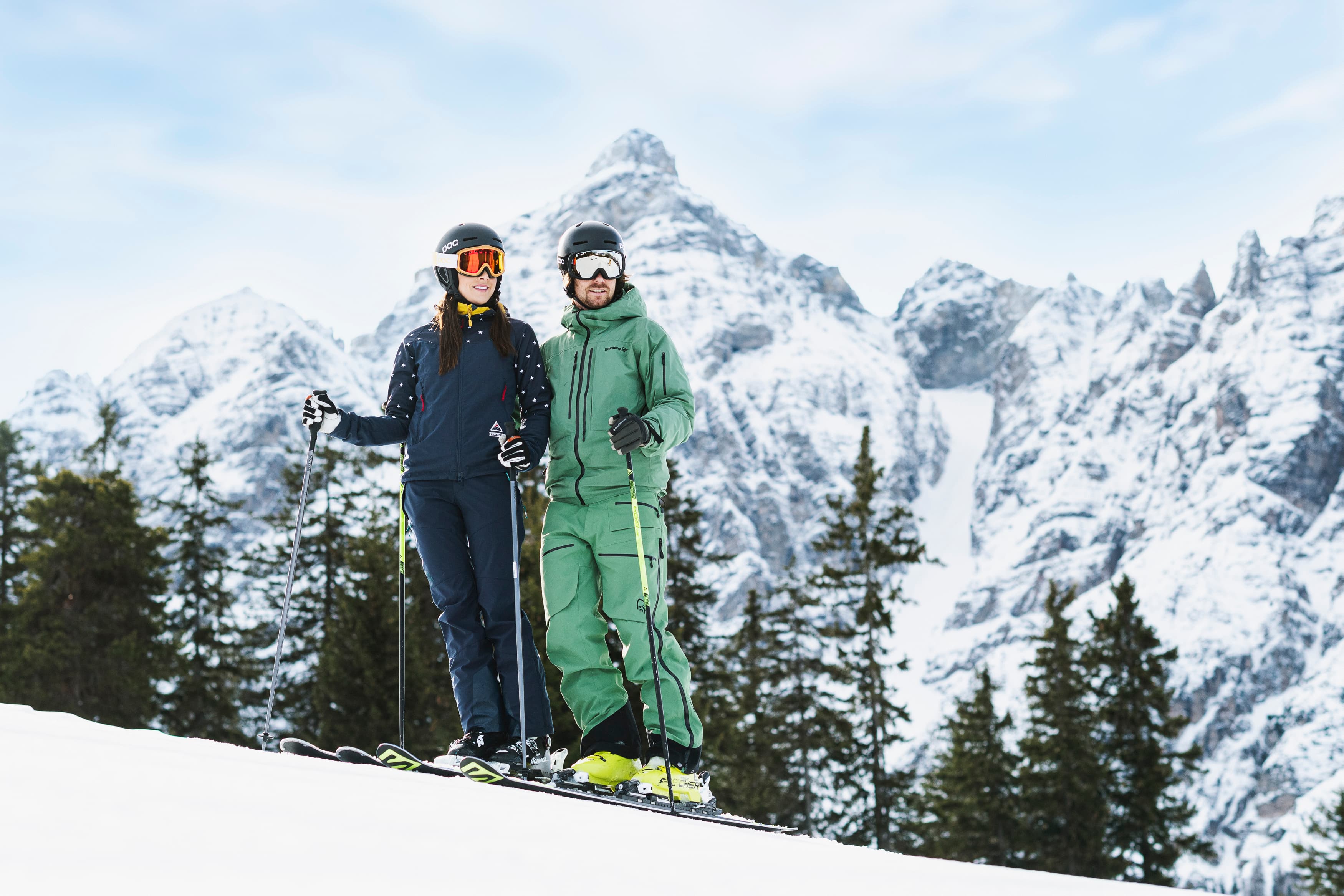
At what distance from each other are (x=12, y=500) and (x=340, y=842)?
1364 inches

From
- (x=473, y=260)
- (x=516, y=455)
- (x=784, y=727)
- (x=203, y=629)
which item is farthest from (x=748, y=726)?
(x=516, y=455)

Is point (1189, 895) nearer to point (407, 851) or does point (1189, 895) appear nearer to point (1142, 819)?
point (407, 851)

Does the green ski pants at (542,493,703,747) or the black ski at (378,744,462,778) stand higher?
the green ski pants at (542,493,703,747)

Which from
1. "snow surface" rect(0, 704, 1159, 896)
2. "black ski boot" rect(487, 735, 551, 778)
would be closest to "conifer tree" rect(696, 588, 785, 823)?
"black ski boot" rect(487, 735, 551, 778)

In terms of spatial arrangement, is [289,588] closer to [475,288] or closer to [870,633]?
[475,288]

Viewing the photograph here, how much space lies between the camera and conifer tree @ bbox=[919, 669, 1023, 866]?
30.0 metres

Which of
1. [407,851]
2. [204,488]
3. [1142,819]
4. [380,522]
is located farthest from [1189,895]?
[204,488]

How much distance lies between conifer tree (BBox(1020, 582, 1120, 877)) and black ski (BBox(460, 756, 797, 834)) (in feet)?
86.2

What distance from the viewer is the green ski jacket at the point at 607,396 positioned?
5.27 meters

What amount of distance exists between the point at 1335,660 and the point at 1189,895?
180417 mm

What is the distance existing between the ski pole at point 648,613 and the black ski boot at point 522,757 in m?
0.54

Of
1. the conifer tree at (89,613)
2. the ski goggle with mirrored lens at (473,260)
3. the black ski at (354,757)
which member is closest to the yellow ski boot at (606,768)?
the black ski at (354,757)

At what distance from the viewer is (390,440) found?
545cm

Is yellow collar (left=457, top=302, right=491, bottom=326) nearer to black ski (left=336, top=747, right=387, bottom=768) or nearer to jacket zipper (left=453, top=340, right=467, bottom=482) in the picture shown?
jacket zipper (left=453, top=340, right=467, bottom=482)
